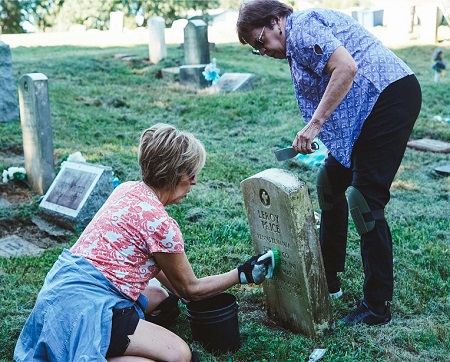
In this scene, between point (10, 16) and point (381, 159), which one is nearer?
point (381, 159)

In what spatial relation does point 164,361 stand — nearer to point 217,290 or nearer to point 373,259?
point 217,290

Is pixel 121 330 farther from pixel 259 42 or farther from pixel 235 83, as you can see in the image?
pixel 235 83

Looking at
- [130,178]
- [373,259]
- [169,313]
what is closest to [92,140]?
[130,178]

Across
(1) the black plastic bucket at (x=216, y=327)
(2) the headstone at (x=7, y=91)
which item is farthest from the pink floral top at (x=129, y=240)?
Answer: (2) the headstone at (x=7, y=91)

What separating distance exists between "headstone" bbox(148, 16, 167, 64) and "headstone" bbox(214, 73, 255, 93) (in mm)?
2777

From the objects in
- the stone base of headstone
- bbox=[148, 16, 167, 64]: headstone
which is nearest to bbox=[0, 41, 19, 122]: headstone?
the stone base of headstone

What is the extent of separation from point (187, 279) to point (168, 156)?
619mm

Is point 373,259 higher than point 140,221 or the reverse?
the reverse

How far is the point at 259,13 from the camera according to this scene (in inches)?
128

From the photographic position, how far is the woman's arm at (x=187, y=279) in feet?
9.67

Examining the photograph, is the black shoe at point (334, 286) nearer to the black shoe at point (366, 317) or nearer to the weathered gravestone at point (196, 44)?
the black shoe at point (366, 317)

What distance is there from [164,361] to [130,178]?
12.5 ft

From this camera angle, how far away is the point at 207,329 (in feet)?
10.7

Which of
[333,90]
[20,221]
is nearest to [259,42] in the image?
[333,90]
